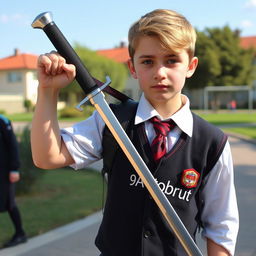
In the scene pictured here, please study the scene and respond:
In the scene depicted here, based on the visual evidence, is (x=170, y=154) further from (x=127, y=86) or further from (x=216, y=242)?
(x=127, y=86)

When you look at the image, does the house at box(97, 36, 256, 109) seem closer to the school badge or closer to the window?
the window

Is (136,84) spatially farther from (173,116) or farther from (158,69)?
(158,69)

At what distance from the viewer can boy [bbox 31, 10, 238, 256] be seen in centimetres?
159

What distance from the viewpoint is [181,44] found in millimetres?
1583

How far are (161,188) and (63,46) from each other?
0.69 m

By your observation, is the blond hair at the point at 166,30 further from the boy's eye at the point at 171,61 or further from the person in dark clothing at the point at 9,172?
the person in dark clothing at the point at 9,172

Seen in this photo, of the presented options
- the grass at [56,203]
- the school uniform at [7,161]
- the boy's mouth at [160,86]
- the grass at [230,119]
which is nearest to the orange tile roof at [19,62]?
the grass at [230,119]

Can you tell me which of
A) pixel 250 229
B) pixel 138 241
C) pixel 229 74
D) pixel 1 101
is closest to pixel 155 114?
pixel 138 241

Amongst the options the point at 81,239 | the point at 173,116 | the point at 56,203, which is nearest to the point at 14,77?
the point at 56,203

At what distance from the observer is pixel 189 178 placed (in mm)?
1650

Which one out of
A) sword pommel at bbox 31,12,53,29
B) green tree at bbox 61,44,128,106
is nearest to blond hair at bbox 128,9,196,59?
sword pommel at bbox 31,12,53,29

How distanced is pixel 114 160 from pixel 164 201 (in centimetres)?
34

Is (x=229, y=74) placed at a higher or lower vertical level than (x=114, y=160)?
lower

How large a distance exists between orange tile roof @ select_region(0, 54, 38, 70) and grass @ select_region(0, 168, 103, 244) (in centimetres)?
4628
